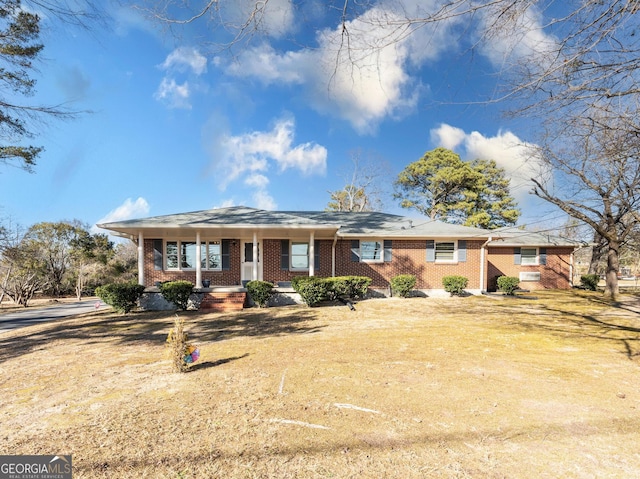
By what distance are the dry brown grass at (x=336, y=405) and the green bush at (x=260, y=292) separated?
13.3ft

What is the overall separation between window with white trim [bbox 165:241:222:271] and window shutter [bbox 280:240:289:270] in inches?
107

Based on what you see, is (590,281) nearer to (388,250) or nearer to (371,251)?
(388,250)

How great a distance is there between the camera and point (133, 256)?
2670 cm

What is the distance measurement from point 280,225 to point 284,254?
101 inches

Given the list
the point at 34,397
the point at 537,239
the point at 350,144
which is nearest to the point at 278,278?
the point at 34,397

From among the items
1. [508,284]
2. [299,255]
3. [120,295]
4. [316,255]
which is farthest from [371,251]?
[120,295]

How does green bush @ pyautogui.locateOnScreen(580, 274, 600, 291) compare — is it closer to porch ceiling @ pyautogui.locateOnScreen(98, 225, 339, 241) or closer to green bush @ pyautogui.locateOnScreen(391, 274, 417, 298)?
green bush @ pyautogui.locateOnScreen(391, 274, 417, 298)

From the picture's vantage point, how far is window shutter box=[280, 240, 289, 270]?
13.6 metres

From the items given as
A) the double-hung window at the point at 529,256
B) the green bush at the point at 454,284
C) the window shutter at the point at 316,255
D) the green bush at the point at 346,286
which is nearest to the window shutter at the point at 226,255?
the window shutter at the point at 316,255

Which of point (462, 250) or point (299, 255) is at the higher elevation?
point (462, 250)

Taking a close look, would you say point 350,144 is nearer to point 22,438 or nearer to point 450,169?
point 450,169

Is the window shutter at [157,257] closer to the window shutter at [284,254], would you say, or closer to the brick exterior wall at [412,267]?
the window shutter at [284,254]

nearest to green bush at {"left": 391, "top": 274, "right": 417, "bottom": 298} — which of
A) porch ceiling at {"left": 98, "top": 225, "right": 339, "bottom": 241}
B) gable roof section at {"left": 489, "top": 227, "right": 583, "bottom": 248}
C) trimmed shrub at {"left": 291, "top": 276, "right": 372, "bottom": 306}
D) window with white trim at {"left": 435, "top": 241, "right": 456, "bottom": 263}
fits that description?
trimmed shrub at {"left": 291, "top": 276, "right": 372, "bottom": 306}

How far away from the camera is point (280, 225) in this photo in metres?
11.4
